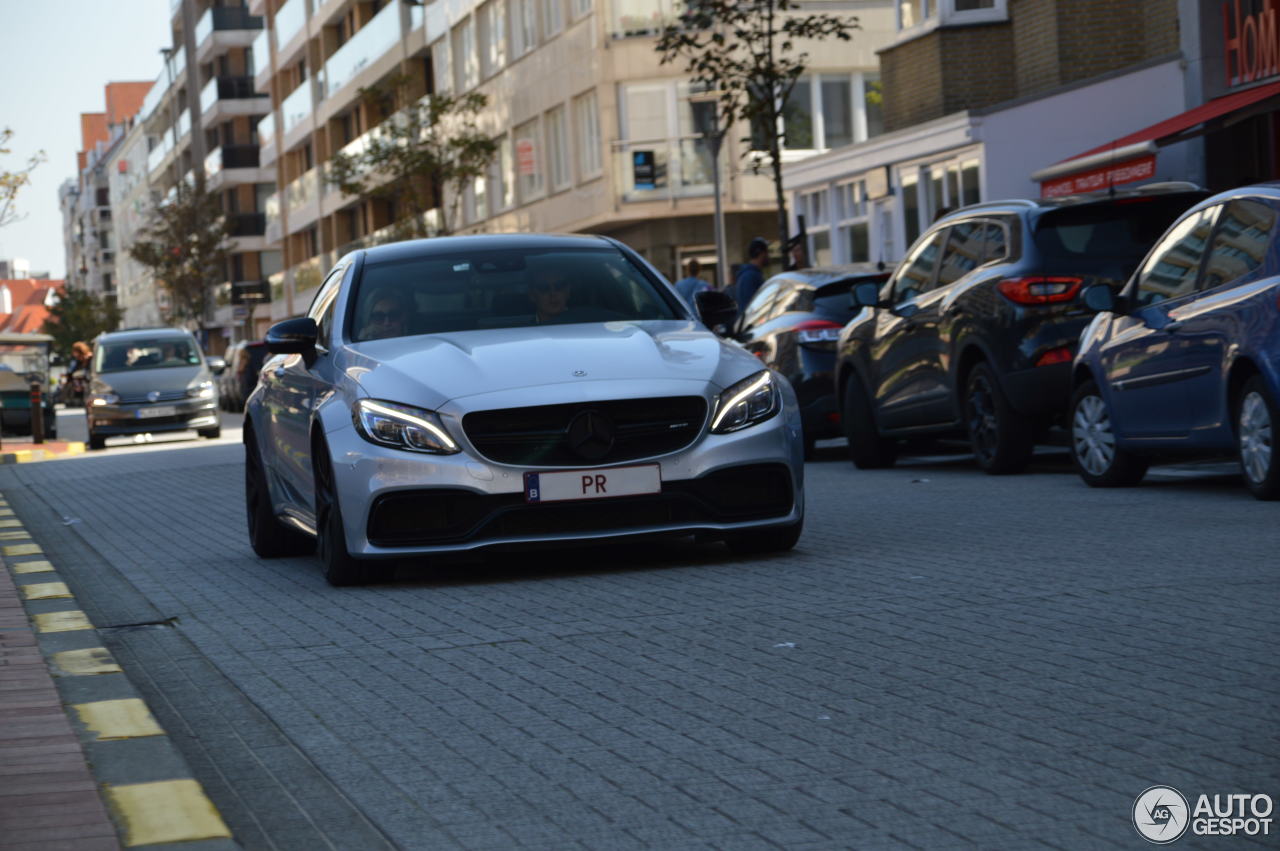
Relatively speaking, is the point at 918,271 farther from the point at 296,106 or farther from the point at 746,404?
the point at 296,106

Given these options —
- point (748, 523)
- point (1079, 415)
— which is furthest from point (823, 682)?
point (1079, 415)

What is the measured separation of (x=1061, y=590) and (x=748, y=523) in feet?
6.08

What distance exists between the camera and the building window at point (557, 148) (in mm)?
51781

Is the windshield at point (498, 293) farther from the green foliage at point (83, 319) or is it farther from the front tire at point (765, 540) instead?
the green foliage at point (83, 319)

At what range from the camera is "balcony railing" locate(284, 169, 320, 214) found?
271ft

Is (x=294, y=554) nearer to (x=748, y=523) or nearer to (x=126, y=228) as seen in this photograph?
(x=748, y=523)

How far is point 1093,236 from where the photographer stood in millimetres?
14133

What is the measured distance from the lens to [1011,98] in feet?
102

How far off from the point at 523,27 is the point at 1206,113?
114 ft

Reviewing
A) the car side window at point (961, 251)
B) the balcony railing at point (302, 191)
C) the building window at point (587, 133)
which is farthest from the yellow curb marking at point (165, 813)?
the balcony railing at point (302, 191)

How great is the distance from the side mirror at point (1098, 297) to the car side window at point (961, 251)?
2245 millimetres

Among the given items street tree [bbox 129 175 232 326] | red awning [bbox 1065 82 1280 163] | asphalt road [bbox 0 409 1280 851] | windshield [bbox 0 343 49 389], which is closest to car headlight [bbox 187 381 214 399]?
windshield [bbox 0 343 49 389]

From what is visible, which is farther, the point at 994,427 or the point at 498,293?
the point at 994,427

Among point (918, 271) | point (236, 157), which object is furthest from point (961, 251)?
point (236, 157)
